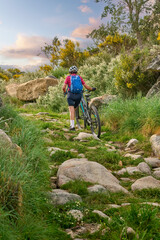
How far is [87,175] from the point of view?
13.6 ft

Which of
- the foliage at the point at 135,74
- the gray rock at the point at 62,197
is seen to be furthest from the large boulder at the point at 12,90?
the gray rock at the point at 62,197

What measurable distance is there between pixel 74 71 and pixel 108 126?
209 cm

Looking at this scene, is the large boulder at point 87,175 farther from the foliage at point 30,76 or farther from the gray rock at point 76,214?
the foliage at point 30,76

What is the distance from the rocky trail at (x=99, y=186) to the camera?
2.84m

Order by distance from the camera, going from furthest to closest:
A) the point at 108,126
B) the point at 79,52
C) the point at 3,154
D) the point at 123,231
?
the point at 79,52
the point at 108,126
the point at 3,154
the point at 123,231

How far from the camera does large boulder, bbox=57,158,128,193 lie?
156 inches

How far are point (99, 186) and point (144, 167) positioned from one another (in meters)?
1.48

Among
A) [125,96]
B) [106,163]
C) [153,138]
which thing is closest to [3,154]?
[106,163]

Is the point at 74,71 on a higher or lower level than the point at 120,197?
higher

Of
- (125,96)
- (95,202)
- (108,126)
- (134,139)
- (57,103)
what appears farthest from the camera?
(57,103)

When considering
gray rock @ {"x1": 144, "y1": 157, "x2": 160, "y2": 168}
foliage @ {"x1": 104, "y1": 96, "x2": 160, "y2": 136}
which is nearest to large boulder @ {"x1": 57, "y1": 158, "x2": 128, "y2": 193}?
gray rock @ {"x1": 144, "y1": 157, "x2": 160, "y2": 168}

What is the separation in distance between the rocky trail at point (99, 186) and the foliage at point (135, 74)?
4.87 meters

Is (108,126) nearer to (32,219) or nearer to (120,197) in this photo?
(120,197)

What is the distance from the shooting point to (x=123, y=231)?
2422mm
